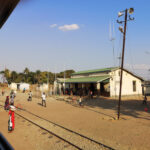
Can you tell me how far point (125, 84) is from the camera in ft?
103

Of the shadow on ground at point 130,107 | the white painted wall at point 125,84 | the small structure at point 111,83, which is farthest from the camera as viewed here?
the white painted wall at point 125,84

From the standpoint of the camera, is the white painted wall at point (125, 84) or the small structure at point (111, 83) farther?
the white painted wall at point (125, 84)

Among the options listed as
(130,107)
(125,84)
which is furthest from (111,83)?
(130,107)

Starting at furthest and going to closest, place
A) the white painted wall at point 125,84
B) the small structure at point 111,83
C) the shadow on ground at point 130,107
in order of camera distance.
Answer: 1. the white painted wall at point 125,84
2. the small structure at point 111,83
3. the shadow on ground at point 130,107

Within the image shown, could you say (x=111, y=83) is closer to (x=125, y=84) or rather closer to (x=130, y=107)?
(x=125, y=84)

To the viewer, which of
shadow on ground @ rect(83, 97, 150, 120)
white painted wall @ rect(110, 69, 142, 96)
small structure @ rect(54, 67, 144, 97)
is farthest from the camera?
white painted wall @ rect(110, 69, 142, 96)

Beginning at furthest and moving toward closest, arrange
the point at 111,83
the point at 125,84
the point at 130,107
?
the point at 125,84
the point at 111,83
the point at 130,107

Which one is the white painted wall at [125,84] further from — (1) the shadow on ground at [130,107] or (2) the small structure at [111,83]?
(1) the shadow on ground at [130,107]

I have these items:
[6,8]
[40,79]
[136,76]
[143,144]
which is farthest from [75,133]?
[40,79]

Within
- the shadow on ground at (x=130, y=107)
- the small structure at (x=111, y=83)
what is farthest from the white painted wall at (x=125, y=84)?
the shadow on ground at (x=130, y=107)

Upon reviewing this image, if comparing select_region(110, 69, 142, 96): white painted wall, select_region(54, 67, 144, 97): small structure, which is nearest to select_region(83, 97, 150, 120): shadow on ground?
select_region(54, 67, 144, 97): small structure

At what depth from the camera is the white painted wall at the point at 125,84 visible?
97.2ft

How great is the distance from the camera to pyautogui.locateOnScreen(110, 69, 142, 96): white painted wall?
97.2 feet

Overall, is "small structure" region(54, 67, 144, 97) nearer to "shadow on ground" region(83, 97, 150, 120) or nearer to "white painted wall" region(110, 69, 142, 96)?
"white painted wall" region(110, 69, 142, 96)
